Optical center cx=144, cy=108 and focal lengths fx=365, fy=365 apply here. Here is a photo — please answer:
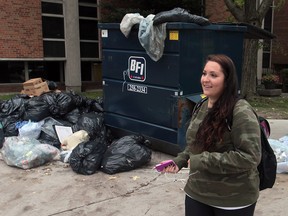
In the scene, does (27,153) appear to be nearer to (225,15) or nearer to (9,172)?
(9,172)

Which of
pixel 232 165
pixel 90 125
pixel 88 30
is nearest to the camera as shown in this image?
pixel 232 165

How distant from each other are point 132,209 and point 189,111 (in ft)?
5.82

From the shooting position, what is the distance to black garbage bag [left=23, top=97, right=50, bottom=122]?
6133 mm

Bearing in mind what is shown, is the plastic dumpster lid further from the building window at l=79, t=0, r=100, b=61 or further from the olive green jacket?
the building window at l=79, t=0, r=100, b=61

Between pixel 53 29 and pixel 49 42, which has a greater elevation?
pixel 53 29

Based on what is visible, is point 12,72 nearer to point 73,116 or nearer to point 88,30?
point 88,30

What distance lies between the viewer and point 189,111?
16.2 feet

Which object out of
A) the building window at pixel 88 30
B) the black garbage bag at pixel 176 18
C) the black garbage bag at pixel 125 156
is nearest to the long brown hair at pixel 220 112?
the black garbage bag at pixel 125 156

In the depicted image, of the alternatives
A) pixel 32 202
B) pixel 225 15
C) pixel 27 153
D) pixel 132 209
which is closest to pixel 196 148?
pixel 132 209

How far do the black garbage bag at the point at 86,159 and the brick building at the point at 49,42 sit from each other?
29.1ft

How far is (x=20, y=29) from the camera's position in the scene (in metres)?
12.6

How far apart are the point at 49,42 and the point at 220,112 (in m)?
12.6

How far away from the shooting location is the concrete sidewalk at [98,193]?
12.0ft

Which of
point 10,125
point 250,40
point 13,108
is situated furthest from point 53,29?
point 10,125
